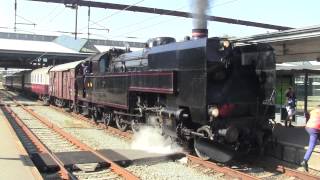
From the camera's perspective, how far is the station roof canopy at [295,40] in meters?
10.9

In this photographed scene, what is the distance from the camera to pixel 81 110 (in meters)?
22.7

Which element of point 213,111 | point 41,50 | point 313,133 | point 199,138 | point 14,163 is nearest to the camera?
point 14,163

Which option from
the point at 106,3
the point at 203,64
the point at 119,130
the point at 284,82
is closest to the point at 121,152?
the point at 203,64

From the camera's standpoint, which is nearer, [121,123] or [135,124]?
[135,124]

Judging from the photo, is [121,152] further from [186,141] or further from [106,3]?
[106,3]

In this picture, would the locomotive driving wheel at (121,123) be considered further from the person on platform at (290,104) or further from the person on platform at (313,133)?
the person on platform at (313,133)

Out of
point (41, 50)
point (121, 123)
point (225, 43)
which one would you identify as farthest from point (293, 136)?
point (41, 50)

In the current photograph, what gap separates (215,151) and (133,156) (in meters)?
1.95

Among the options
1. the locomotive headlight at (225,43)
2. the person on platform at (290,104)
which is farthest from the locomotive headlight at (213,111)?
the person on platform at (290,104)

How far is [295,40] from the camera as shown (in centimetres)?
1198

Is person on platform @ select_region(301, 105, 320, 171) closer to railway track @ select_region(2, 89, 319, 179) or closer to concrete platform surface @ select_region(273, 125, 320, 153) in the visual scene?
railway track @ select_region(2, 89, 319, 179)

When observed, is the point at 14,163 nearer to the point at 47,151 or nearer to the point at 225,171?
the point at 47,151

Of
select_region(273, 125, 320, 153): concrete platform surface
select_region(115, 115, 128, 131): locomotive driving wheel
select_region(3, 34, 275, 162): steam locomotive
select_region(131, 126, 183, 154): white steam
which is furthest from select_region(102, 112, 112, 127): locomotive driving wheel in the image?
select_region(273, 125, 320, 153): concrete platform surface

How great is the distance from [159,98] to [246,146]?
2680 mm
